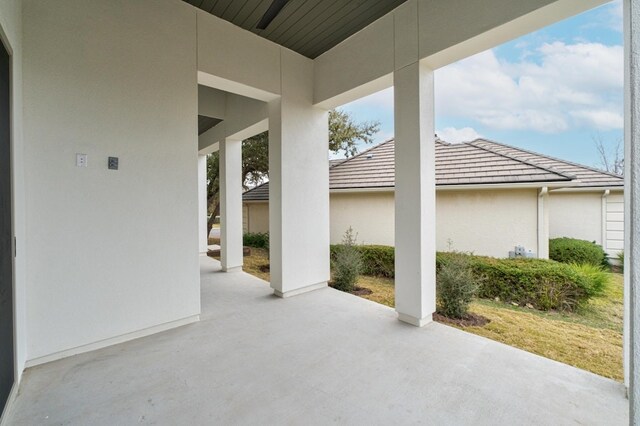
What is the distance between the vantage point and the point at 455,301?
13.4ft

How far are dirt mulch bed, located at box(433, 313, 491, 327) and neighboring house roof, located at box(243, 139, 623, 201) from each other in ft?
10.9

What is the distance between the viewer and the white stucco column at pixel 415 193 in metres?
3.66

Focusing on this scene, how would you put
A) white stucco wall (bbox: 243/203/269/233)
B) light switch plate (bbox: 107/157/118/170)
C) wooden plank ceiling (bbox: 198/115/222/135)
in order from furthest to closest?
white stucco wall (bbox: 243/203/269/233)
wooden plank ceiling (bbox: 198/115/222/135)
light switch plate (bbox: 107/157/118/170)

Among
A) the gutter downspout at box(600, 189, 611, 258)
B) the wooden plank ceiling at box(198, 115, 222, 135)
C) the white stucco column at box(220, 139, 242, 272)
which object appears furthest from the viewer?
the gutter downspout at box(600, 189, 611, 258)

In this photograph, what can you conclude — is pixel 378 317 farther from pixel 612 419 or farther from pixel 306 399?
pixel 612 419

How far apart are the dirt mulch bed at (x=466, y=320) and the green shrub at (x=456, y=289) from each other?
72 millimetres

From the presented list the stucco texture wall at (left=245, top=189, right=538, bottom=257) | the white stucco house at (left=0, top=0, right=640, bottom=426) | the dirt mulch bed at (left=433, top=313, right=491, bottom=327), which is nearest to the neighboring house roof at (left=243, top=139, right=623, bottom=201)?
the stucco texture wall at (left=245, top=189, right=538, bottom=257)

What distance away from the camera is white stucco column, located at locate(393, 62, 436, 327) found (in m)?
3.66

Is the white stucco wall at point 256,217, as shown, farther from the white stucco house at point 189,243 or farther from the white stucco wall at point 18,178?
the white stucco wall at point 18,178

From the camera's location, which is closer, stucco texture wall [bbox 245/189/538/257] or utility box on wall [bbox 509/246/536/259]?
utility box on wall [bbox 509/246/536/259]

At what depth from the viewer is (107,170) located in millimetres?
3297

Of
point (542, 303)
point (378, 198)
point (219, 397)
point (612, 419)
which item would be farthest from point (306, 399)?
point (378, 198)

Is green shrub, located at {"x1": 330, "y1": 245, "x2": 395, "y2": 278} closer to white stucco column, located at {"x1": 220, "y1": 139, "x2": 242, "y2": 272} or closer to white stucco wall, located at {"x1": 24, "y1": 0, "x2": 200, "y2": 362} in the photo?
white stucco column, located at {"x1": 220, "y1": 139, "x2": 242, "y2": 272}

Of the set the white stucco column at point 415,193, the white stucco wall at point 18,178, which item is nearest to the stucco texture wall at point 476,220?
the white stucco column at point 415,193
